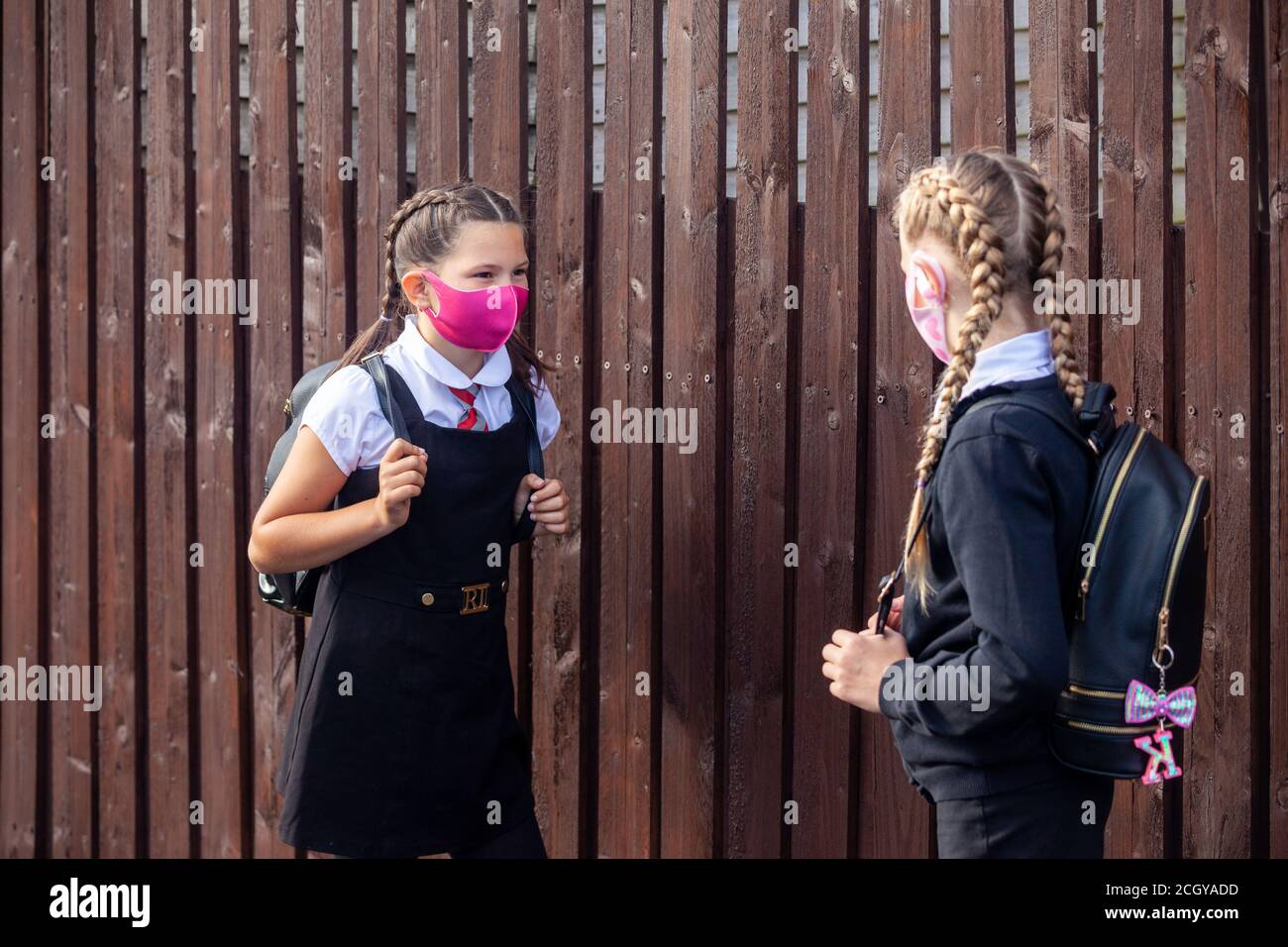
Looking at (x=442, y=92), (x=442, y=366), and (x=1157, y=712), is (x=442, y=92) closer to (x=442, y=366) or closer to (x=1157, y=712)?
(x=442, y=366)

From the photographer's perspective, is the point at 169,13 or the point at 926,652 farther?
the point at 169,13

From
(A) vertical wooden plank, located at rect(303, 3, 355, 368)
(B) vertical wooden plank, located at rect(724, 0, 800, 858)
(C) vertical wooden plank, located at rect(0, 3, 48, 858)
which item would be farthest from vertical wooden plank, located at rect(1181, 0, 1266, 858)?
(C) vertical wooden plank, located at rect(0, 3, 48, 858)

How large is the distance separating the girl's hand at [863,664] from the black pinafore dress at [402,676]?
3.32ft

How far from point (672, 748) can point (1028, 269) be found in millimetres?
2004

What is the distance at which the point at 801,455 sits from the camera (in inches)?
140

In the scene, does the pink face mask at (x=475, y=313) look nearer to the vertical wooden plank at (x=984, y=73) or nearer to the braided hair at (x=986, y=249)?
the braided hair at (x=986, y=249)

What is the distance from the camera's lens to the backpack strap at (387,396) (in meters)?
2.82

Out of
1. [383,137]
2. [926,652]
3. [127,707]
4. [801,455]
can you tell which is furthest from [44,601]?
[926,652]

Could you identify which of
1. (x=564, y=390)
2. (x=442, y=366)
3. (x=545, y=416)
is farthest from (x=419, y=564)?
(x=564, y=390)

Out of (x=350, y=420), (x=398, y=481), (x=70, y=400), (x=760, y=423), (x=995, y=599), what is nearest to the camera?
(x=995, y=599)

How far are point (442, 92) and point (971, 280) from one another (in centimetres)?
221

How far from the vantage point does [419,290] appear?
297 cm

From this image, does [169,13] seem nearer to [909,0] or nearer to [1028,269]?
[909,0]

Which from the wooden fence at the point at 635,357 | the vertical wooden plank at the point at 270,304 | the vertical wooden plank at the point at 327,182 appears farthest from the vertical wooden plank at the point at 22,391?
the vertical wooden plank at the point at 327,182
